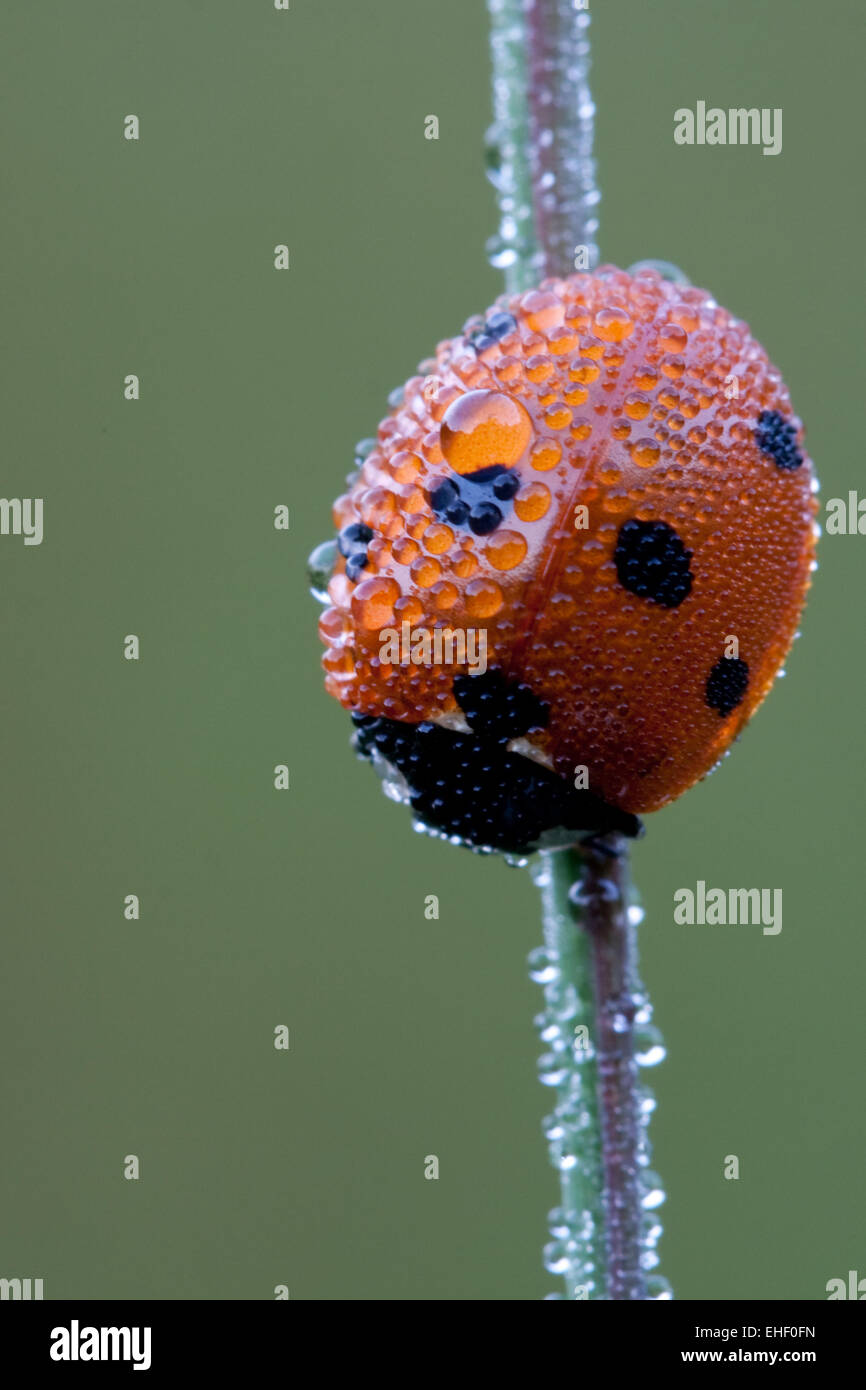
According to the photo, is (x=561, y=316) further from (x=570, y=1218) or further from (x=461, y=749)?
(x=570, y=1218)

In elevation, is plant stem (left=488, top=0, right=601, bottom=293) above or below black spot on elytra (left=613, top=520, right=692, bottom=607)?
above

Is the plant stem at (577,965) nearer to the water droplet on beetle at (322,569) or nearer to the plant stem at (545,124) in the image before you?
the plant stem at (545,124)

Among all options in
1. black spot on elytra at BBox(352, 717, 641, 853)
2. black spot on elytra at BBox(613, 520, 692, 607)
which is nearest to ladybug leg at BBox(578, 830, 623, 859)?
black spot on elytra at BBox(352, 717, 641, 853)

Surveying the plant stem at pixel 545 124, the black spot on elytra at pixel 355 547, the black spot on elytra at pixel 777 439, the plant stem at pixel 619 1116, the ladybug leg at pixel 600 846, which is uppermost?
the plant stem at pixel 545 124

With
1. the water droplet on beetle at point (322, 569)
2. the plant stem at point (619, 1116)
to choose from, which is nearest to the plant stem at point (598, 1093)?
the plant stem at point (619, 1116)

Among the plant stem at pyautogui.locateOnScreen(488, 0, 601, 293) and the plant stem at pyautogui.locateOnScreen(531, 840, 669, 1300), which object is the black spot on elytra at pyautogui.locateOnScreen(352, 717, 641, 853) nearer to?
the plant stem at pyautogui.locateOnScreen(531, 840, 669, 1300)

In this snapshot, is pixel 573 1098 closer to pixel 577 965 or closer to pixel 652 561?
pixel 577 965
